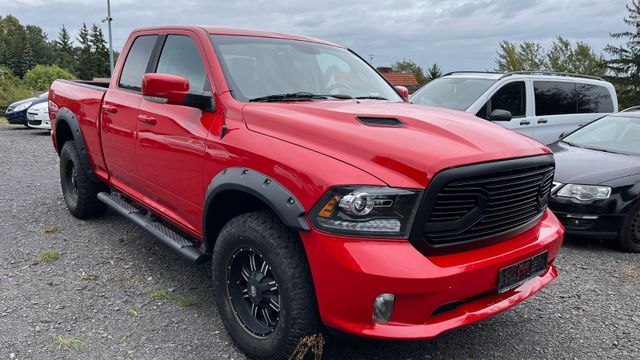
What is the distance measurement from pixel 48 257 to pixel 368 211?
10.8ft

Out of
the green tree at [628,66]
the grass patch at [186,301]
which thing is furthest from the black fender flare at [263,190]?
the green tree at [628,66]

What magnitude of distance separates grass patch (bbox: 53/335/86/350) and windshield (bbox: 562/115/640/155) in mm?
5581

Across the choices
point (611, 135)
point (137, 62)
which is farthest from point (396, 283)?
point (611, 135)

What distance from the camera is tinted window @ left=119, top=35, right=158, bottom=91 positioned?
408 centimetres

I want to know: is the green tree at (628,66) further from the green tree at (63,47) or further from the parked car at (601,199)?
the green tree at (63,47)

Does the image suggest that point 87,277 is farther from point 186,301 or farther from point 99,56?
point 99,56

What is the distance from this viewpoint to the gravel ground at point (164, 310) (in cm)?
299

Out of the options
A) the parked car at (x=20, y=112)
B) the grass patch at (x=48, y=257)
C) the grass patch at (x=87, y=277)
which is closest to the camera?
the grass patch at (x=87, y=277)

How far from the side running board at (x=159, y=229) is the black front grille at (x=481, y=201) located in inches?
62.6

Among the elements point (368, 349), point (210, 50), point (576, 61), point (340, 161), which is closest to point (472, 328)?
point (368, 349)

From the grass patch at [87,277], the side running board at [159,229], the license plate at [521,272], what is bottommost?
the grass patch at [87,277]

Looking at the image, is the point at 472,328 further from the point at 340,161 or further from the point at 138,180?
the point at 138,180

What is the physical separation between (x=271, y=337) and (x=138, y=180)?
6.42ft

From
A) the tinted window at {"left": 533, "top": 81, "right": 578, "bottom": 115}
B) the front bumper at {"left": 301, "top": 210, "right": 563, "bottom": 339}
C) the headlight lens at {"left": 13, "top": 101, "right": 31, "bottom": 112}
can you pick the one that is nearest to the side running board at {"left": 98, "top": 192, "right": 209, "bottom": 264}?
the front bumper at {"left": 301, "top": 210, "right": 563, "bottom": 339}
